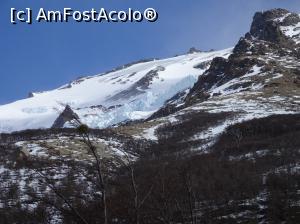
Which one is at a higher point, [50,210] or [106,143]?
[106,143]

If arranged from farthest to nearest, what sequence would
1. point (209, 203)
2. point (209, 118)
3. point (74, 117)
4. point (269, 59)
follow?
1. point (269, 59)
2. point (209, 118)
3. point (209, 203)
4. point (74, 117)

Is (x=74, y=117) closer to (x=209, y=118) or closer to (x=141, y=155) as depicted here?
(x=141, y=155)

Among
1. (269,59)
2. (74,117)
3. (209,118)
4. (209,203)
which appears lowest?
(209,203)

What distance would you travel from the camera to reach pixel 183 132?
99.1m

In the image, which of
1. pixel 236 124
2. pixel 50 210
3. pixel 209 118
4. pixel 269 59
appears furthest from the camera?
pixel 269 59

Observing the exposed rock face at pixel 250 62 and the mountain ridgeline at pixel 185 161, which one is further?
the exposed rock face at pixel 250 62

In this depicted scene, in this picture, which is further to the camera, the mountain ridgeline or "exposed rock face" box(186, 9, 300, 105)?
"exposed rock face" box(186, 9, 300, 105)

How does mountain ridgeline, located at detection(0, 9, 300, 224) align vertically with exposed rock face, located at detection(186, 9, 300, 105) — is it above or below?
below

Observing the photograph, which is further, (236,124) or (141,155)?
(236,124)

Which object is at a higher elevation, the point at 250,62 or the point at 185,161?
the point at 250,62

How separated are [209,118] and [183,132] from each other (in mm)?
8281

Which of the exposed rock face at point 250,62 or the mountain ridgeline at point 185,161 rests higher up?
the exposed rock face at point 250,62

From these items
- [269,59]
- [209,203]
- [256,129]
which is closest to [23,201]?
[209,203]

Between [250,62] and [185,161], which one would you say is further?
[250,62]
